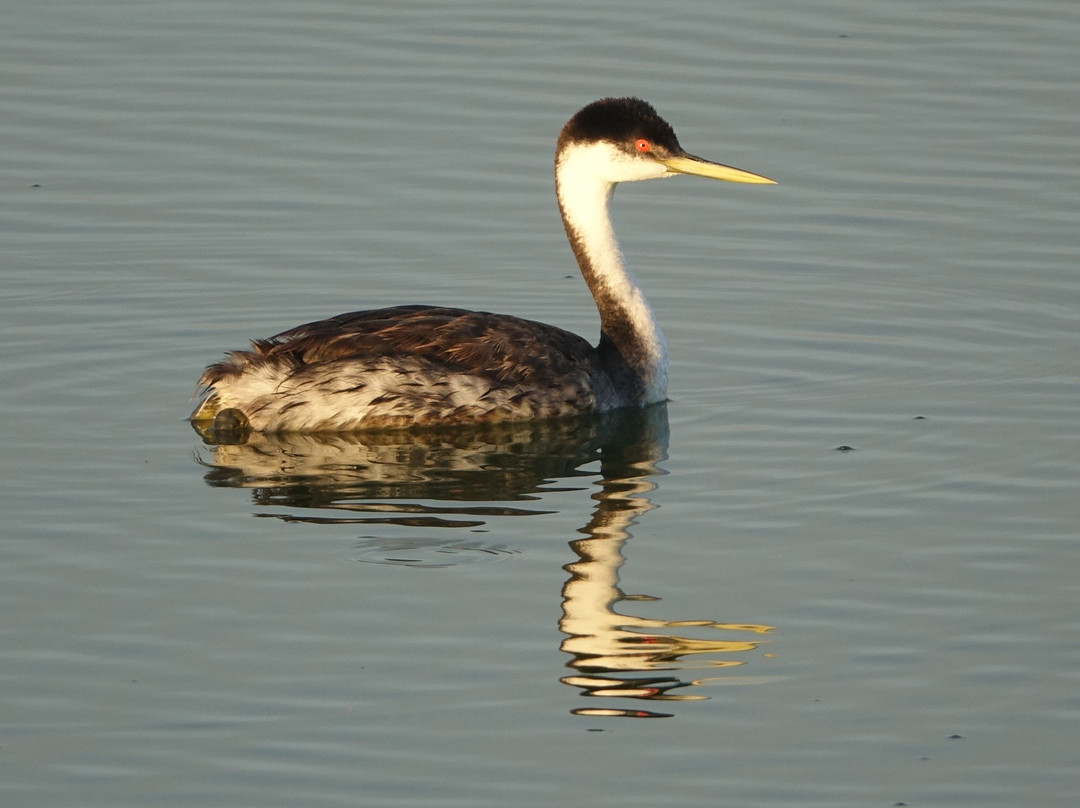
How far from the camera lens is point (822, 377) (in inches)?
463

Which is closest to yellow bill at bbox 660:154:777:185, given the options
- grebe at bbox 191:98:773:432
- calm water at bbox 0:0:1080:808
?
grebe at bbox 191:98:773:432

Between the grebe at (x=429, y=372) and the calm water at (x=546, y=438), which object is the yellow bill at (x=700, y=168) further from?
the calm water at (x=546, y=438)

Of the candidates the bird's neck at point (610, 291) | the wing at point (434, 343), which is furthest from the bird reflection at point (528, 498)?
the wing at point (434, 343)

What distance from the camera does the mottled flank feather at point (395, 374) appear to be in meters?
10.8

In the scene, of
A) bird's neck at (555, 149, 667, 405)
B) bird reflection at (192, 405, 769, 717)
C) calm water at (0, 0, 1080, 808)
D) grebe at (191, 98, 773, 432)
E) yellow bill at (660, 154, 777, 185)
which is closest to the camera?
calm water at (0, 0, 1080, 808)

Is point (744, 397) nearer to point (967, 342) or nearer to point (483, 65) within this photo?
point (967, 342)

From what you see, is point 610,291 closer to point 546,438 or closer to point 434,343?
point 546,438

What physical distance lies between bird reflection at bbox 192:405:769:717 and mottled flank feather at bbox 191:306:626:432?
0.13 m

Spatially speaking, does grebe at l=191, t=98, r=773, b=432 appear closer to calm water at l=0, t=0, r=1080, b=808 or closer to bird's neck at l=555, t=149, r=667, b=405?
bird's neck at l=555, t=149, r=667, b=405

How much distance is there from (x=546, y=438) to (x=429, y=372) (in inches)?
28.9

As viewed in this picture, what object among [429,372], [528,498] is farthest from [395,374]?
[528,498]

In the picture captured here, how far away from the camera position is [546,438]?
1106cm

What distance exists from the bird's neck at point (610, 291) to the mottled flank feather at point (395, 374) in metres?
0.48

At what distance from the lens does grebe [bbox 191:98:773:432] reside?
35.4 feet
